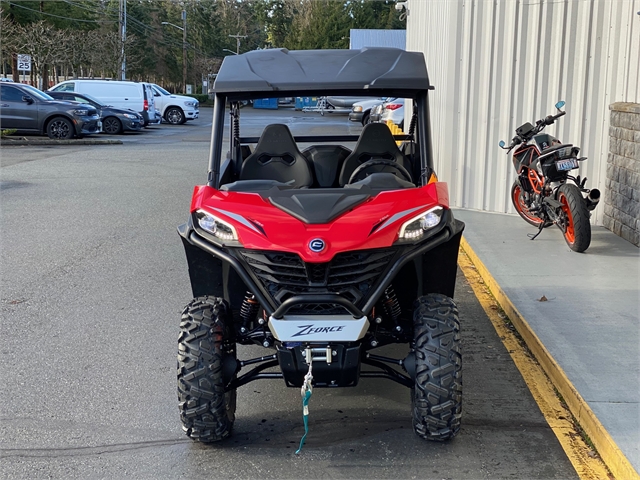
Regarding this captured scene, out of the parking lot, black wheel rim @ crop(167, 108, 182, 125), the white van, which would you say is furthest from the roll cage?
black wheel rim @ crop(167, 108, 182, 125)

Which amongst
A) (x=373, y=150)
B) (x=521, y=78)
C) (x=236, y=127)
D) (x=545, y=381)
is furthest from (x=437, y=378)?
(x=521, y=78)

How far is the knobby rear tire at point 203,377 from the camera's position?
14.1 ft

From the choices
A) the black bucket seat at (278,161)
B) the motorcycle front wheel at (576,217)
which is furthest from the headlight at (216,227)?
the motorcycle front wheel at (576,217)

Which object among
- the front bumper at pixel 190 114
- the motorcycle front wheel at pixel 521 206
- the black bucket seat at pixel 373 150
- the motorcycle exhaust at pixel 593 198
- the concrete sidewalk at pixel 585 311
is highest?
the black bucket seat at pixel 373 150

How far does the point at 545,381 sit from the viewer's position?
5461mm

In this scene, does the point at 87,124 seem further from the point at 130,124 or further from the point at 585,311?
the point at 585,311

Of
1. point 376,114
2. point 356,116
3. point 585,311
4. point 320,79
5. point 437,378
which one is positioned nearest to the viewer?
point 437,378

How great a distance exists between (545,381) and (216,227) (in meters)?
2.48

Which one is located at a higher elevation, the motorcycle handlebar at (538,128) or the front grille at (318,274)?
the motorcycle handlebar at (538,128)

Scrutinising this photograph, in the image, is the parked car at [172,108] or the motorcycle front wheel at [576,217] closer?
the motorcycle front wheel at [576,217]

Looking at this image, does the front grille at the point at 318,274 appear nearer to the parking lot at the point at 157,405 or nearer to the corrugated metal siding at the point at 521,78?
the parking lot at the point at 157,405

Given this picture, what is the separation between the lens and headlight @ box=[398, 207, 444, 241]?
433 cm

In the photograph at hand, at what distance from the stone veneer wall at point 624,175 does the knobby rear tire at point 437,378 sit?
5475mm

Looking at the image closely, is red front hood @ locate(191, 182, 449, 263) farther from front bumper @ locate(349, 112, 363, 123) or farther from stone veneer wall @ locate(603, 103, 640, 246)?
front bumper @ locate(349, 112, 363, 123)
